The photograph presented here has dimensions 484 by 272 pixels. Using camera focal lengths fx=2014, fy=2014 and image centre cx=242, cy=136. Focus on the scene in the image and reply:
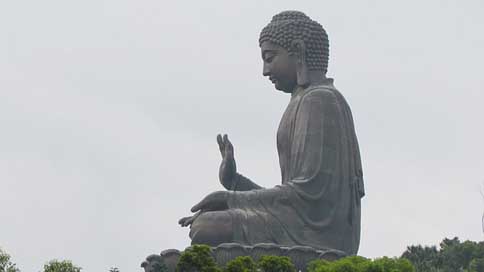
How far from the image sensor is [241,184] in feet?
101

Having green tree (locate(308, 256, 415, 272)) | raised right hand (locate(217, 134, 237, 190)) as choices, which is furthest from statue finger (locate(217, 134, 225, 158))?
green tree (locate(308, 256, 415, 272))

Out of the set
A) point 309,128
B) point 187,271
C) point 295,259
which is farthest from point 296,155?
point 187,271

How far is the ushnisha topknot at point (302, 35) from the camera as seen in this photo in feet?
102

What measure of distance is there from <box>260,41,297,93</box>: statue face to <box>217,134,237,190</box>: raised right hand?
5.07 feet

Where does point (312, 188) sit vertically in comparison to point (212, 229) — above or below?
above

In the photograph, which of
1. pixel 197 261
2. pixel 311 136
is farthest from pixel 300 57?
pixel 197 261

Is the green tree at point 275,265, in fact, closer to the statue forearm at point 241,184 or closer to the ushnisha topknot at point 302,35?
the statue forearm at point 241,184

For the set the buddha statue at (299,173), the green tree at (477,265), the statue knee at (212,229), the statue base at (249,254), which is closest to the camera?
Answer: the statue base at (249,254)

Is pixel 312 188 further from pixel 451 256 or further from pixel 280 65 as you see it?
pixel 451 256

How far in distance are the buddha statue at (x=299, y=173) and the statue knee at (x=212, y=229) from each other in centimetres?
1

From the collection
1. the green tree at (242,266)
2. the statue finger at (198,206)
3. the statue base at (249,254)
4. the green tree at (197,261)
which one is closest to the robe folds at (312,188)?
the statue finger at (198,206)

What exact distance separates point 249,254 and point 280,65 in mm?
3794

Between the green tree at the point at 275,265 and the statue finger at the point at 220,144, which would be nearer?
the green tree at the point at 275,265

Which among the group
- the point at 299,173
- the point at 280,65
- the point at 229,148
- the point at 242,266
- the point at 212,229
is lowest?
the point at 242,266
